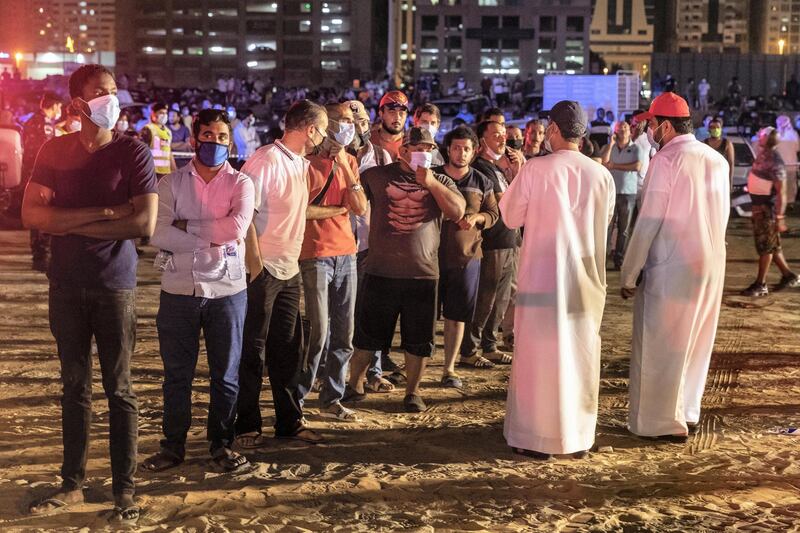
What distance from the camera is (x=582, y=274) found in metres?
6.68

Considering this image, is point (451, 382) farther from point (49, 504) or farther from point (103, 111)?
point (103, 111)

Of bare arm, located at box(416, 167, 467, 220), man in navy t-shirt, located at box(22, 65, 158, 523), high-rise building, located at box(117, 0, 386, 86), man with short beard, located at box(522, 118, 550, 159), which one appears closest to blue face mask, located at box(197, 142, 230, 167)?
man in navy t-shirt, located at box(22, 65, 158, 523)

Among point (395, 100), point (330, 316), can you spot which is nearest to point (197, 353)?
point (330, 316)

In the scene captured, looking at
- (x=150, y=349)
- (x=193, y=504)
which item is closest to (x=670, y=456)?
(x=193, y=504)

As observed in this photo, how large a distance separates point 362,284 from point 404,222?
799mm

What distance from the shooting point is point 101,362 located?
17.8 feet

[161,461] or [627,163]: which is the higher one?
[627,163]

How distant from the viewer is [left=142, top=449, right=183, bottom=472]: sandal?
620cm

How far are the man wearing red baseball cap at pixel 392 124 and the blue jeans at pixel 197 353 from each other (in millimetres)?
2944

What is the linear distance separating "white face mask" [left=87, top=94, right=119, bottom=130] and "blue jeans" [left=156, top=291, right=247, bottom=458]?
1.16m

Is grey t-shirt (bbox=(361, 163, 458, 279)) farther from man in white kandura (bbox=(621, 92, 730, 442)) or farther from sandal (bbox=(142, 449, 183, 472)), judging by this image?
sandal (bbox=(142, 449, 183, 472))

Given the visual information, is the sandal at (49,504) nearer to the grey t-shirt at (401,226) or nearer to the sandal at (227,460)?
the sandal at (227,460)

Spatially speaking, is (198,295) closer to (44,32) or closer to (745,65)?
(745,65)

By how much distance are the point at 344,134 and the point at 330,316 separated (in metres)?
1.27
